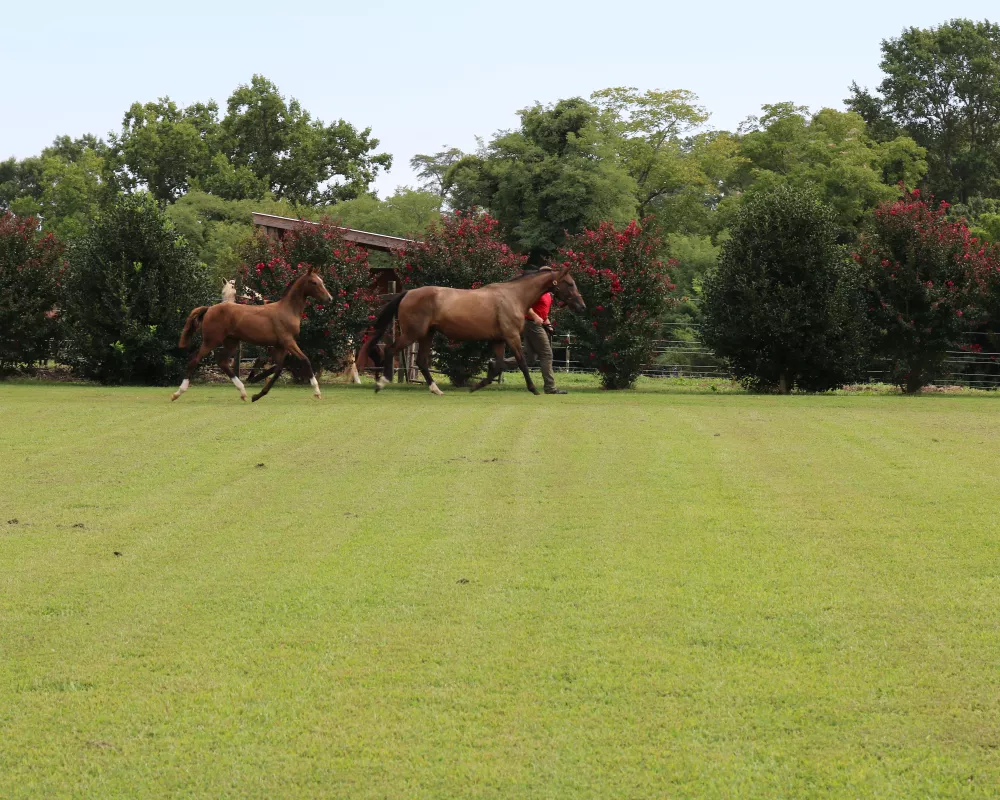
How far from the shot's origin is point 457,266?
24.8 metres

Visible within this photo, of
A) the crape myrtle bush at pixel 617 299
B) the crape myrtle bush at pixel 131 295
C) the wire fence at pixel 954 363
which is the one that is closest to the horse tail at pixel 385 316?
the crape myrtle bush at pixel 617 299

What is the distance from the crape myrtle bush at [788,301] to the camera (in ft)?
75.9

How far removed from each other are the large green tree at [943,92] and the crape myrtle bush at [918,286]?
161ft

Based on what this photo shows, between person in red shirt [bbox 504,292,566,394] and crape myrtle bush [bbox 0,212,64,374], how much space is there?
1024 centimetres

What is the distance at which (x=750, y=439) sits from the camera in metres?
13.3

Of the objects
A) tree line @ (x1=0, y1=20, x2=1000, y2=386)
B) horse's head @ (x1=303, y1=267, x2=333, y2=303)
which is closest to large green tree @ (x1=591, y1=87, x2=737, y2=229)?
tree line @ (x1=0, y1=20, x2=1000, y2=386)

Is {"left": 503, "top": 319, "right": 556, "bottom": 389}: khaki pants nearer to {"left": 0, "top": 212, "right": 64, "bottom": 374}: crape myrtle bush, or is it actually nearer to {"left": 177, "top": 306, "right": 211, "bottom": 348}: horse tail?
{"left": 177, "top": 306, "right": 211, "bottom": 348}: horse tail

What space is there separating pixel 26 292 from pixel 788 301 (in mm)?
15587

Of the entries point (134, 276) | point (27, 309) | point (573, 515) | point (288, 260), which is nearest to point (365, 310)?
point (288, 260)

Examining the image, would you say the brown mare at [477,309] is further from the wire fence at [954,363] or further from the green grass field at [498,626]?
the green grass field at [498,626]

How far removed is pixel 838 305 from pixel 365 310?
928cm

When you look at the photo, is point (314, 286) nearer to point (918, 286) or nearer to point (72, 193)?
point (918, 286)

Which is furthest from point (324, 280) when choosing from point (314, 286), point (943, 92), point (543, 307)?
point (943, 92)

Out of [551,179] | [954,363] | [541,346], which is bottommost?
[954,363]
